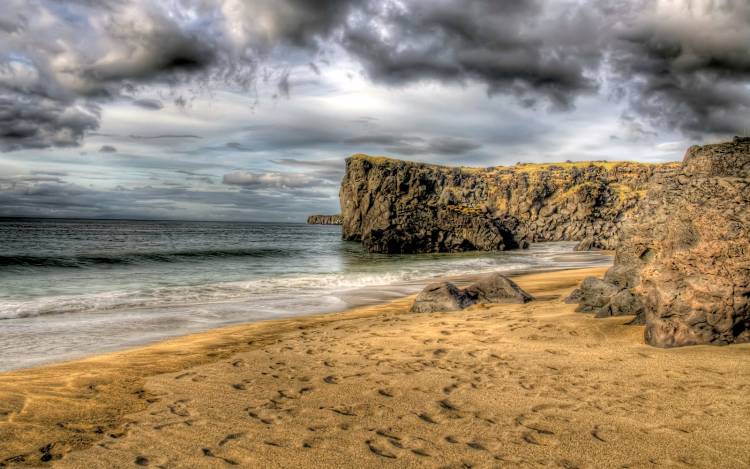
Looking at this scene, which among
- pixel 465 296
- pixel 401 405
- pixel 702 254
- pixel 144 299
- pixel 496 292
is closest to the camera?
pixel 401 405

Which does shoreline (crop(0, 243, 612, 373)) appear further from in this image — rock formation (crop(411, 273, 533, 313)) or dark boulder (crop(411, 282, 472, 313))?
rock formation (crop(411, 273, 533, 313))

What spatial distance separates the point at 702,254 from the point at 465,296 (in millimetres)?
6243

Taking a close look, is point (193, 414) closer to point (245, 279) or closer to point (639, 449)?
point (639, 449)

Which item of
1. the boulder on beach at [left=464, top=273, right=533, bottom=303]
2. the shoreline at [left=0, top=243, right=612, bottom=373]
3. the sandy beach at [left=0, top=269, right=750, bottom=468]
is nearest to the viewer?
the sandy beach at [left=0, top=269, right=750, bottom=468]

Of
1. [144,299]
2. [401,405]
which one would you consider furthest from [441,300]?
[144,299]

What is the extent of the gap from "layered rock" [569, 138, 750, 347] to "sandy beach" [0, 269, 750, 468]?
47 cm

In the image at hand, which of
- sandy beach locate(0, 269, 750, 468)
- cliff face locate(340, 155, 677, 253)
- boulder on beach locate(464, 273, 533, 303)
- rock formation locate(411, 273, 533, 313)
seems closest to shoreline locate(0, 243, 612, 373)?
sandy beach locate(0, 269, 750, 468)

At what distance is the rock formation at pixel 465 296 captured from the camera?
11.6 metres

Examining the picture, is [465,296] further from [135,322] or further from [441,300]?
[135,322]

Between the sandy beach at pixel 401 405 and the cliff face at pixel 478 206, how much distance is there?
4136cm

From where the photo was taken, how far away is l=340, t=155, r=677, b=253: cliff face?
52875mm

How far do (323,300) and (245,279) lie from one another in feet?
28.0

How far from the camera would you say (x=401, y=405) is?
4852 mm

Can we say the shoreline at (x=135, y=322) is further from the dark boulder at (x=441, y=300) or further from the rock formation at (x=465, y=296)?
the rock formation at (x=465, y=296)
